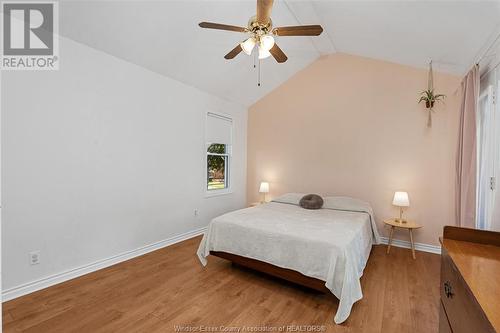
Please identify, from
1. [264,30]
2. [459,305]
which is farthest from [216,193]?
[459,305]

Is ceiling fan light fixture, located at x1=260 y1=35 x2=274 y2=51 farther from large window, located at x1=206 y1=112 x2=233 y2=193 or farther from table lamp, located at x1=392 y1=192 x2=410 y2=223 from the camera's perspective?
table lamp, located at x1=392 y1=192 x2=410 y2=223

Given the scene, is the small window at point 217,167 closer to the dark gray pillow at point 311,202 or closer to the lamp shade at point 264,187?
the lamp shade at point 264,187

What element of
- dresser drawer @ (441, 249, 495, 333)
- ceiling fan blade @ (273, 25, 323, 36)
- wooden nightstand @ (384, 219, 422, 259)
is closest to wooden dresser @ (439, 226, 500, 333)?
dresser drawer @ (441, 249, 495, 333)

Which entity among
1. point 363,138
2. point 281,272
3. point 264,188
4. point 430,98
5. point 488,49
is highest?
point 488,49

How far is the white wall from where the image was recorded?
240 centimetres

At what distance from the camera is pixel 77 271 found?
9.20 ft

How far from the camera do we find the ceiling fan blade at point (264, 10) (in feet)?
6.10

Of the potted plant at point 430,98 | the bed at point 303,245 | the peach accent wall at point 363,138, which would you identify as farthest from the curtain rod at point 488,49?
the bed at point 303,245

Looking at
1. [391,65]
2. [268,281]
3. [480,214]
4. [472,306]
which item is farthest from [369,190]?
[472,306]

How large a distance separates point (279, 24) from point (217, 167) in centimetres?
269

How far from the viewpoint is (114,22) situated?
2.67 metres

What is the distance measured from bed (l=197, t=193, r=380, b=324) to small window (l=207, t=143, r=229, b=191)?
4.88ft

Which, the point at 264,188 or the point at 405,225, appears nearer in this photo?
the point at 405,225

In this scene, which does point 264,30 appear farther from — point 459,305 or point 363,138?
point 363,138
